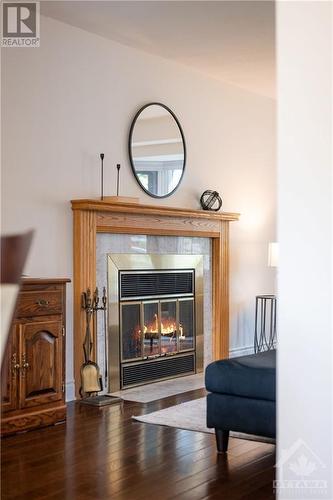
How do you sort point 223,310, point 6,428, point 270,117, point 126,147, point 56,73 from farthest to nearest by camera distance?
point 270,117
point 223,310
point 126,147
point 56,73
point 6,428

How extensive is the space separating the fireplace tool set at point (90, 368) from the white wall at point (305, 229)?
3075 millimetres

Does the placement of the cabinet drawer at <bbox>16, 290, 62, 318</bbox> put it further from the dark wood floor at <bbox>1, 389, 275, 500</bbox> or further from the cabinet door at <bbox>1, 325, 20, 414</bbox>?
the dark wood floor at <bbox>1, 389, 275, 500</bbox>

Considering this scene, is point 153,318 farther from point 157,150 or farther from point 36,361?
point 36,361

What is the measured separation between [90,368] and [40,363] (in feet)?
2.53

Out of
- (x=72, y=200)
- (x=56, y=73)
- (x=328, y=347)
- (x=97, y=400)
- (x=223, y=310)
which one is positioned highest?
A: (x=56, y=73)

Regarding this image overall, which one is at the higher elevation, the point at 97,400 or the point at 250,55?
the point at 250,55

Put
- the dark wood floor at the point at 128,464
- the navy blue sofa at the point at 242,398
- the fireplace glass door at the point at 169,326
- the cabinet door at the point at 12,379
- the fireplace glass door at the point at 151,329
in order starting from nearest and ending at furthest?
the dark wood floor at the point at 128,464
the navy blue sofa at the point at 242,398
the cabinet door at the point at 12,379
the fireplace glass door at the point at 151,329
the fireplace glass door at the point at 169,326

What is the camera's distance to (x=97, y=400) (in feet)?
16.3

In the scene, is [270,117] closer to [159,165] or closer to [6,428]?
[159,165]

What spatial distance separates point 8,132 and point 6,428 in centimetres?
197

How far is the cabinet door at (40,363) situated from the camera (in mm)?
4141

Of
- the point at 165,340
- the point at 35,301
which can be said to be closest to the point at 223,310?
the point at 165,340

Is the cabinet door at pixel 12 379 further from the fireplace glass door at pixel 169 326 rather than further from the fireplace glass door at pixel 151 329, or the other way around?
the fireplace glass door at pixel 169 326

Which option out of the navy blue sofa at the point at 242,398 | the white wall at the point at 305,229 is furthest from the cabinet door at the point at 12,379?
the white wall at the point at 305,229
